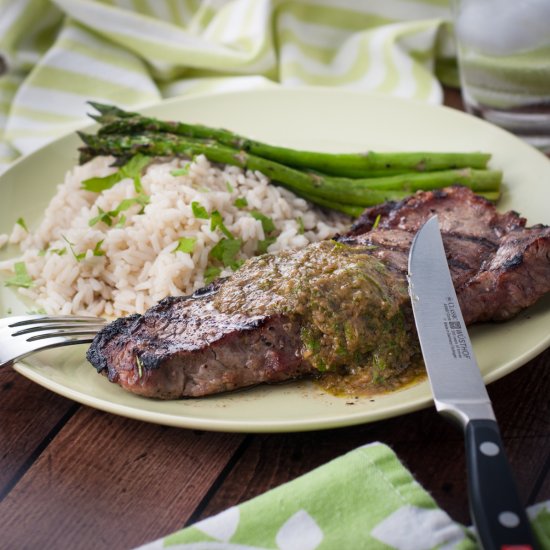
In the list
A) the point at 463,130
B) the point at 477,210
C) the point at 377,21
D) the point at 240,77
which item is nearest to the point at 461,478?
the point at 477,210

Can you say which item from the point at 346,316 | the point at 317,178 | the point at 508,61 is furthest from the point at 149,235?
the point at 508,61

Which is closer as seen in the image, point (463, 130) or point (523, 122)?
point (463, 130)

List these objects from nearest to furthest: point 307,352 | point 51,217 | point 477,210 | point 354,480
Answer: point 354,480, point 307,352, point 477,210, point 51,217

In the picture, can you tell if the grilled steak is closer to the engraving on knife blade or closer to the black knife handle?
the engraving on knife blade

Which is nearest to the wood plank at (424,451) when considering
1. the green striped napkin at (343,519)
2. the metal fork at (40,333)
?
the green striped napkin at (343,519)

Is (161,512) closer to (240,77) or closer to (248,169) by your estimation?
(248,169)

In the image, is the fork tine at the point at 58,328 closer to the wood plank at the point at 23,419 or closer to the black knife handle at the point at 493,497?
the wood plank at the point at 23,419
